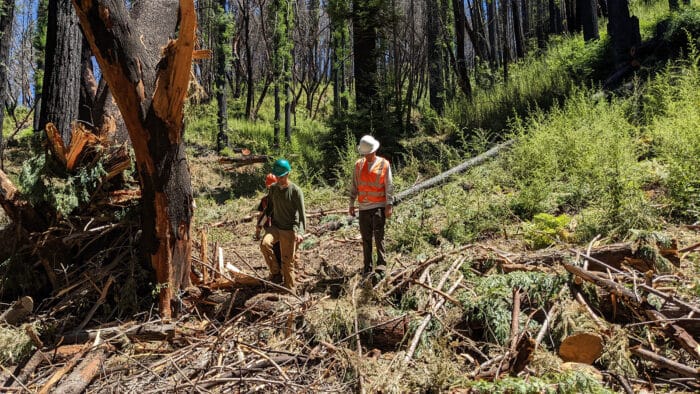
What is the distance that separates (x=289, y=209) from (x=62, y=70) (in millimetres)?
3376

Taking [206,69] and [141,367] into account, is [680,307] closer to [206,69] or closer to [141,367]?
[141,367]

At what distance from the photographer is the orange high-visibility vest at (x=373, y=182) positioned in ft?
18.0

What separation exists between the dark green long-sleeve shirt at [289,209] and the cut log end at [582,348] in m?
2.98

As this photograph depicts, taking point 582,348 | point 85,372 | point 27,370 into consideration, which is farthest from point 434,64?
point 27,370

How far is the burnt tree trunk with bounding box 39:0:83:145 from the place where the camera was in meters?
5.71

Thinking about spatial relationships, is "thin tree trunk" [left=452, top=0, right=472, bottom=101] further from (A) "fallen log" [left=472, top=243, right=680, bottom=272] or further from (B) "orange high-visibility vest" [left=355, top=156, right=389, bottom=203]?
(A) "fallen log" [left=472, top=243, right=680, bottom=272]

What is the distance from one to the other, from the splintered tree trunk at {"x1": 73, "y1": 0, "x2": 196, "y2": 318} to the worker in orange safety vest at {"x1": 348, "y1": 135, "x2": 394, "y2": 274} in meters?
1.96

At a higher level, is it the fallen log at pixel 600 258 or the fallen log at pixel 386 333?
the fallen log at pixel 600 258

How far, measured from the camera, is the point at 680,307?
357cm

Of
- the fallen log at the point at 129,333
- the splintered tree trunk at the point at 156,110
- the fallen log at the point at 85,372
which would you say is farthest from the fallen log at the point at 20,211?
the fallen log at the point at 85,372

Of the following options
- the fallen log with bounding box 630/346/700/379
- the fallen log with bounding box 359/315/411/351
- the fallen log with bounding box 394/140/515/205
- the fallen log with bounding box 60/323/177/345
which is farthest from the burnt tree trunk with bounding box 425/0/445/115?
the fallen log with bounding box 630/346/700/379

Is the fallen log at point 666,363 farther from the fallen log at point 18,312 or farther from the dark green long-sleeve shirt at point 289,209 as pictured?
the fallen log at point 18,312

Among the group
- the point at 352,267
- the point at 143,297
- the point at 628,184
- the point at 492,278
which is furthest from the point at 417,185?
the point at 143,297

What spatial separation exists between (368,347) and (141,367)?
2.01 meters
